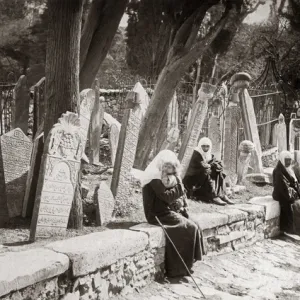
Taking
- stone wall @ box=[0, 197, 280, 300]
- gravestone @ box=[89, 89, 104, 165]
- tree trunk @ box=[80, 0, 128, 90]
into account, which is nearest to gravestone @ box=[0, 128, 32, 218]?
stone wall @ box=[0, 197, 280, 300]

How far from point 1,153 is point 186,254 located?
2.74m

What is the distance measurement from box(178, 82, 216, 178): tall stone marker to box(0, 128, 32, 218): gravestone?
121 inches

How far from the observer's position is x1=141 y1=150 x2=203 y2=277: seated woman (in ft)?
18.9

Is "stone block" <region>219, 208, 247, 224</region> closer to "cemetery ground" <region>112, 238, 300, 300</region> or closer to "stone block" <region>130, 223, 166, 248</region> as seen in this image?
"cemetery ground" <region>112, 238, 300, 300</region>

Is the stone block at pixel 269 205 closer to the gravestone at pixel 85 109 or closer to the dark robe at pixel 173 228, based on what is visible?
the dark robe at pixel 173 228

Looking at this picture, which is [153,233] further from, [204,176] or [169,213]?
[204,176]

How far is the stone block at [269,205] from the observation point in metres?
8.47

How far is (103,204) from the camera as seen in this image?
608 cm

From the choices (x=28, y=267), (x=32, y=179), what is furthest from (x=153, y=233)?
(x=28, y=267)

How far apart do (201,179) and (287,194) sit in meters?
1.93

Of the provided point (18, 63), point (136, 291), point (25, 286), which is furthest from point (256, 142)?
point (18, 63)

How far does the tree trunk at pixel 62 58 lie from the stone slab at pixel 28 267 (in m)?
2.02

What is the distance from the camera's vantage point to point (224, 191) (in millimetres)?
8484

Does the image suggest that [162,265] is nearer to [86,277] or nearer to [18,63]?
[86,277]
